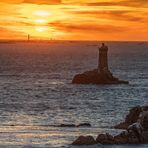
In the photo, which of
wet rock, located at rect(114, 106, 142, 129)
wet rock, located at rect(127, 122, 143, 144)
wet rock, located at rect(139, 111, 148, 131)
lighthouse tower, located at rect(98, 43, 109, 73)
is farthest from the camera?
lighthouse tower, located at rect(98, 43, 109, 73)

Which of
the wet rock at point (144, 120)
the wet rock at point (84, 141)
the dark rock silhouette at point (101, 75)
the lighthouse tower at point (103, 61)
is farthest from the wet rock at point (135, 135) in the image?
the dark rock silhouette at point (101, 75)

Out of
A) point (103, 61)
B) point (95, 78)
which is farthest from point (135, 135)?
point (95, 78)

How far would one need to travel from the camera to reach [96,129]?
78.0 m

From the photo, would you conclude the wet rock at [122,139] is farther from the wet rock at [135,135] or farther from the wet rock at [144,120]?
the wet rock at [144,120]

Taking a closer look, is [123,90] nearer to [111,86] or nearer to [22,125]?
[111,86]

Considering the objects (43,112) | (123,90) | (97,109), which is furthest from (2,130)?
(123,90)

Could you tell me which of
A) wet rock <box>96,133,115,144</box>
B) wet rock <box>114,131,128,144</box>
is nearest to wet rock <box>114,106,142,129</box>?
wet rock <box>114,131,128,144</box>

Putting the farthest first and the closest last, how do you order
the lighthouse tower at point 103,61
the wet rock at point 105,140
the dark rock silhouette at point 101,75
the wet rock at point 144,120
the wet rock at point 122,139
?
the dark rock silhouette at point 101,75 → the lighthouse tower at point 103,61 → the wet rock at point 144,120 → the wet rock at point 122,139 → the wet rock at point 105,140

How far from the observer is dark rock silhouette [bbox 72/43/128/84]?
153 m

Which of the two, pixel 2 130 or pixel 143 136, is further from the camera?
pixel 2 130

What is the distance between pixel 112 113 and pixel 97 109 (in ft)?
20.3

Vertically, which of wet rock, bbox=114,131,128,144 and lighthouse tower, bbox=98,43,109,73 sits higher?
wet rock, bbox=114,131,128,144

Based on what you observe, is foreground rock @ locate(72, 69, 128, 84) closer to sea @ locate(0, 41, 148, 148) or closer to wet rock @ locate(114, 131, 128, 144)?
sea @ locate(0, 41, 148, 148)

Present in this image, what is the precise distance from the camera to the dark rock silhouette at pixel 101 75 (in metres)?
153
